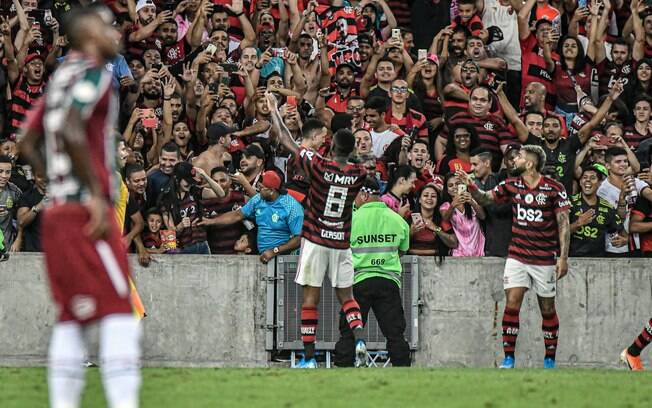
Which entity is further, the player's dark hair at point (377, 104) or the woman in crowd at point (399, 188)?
the player's dark hair at point (377, 104)

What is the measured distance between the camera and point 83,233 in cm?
760

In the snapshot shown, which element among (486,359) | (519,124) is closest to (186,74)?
(519,124)

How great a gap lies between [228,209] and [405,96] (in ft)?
11.8

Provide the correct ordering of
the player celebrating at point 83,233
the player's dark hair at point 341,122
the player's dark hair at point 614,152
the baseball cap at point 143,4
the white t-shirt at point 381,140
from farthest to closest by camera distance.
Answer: the baseball cap at point 143,4 → the white t-shirt at point 381,140 → the player's dark hair at point 341,122 → the player's dark hair at point 614,152 → the player celebrating at point 83,233

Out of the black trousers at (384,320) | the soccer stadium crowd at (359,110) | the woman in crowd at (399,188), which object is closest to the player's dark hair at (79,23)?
the soccer stadium crowd at (359,110)

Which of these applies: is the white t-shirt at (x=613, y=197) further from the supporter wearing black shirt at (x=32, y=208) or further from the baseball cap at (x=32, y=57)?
the baseball cap at (x=32, y=57)

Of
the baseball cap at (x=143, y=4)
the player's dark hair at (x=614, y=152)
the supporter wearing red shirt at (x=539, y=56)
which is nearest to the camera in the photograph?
the player's dark hair at (x=614, y=152)

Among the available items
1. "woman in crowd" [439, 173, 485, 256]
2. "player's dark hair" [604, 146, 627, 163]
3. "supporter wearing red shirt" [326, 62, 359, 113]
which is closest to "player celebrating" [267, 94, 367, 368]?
"woman in crowd" [439, 173, 485, 256]

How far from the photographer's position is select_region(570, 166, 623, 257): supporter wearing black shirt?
57.4 ft

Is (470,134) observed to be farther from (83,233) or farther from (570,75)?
(83,233)

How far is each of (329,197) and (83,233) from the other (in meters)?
7.48

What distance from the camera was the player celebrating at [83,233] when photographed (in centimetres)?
750

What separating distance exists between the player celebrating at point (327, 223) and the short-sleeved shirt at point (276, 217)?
1.76 metres

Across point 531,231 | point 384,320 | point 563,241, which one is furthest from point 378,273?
point 563,241
